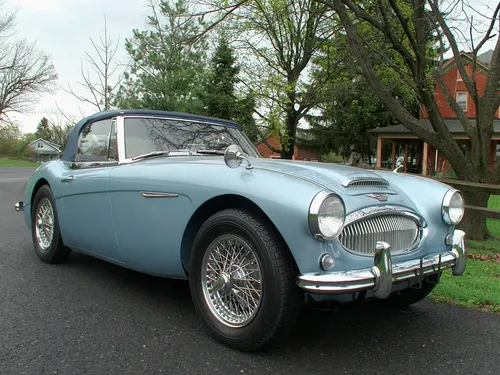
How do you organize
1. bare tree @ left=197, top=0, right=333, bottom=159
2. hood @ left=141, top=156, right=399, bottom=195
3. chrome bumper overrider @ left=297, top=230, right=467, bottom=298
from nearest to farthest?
chrome bumper overrider @ left=297, top=230, right=467, bottom=298
hood @ left=141, top=156, right=399, bottom=195
bare tree @ left=197, top=0, right=333, bottom=159

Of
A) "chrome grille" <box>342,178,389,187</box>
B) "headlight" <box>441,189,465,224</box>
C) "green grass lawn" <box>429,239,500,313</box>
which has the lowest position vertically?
"green grass lawn" <box>429,239,500,313</box>

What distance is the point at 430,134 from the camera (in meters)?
7.69

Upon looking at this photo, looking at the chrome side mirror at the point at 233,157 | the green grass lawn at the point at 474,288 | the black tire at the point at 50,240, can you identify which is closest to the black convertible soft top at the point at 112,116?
the black tire at the point at 50,240

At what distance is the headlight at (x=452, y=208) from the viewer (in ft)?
10.0

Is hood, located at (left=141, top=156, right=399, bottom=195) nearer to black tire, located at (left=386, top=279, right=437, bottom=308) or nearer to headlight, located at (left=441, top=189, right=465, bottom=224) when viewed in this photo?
headlight, located at (left=441, top=189, right=465, bottom=224)

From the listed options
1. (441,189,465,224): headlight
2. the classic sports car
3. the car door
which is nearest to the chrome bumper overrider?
the classic sports car

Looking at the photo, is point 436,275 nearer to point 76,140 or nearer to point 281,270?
point 281,270

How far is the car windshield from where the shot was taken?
3814 millimetres

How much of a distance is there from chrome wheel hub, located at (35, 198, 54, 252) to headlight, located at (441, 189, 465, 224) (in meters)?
3.73

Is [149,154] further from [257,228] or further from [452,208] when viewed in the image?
[452,208]

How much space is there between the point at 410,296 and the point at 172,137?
2.41 metres

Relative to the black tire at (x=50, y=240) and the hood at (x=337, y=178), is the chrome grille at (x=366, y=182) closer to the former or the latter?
the hood at (x=337, y=178)

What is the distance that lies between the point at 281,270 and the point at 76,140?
3208 millimetres

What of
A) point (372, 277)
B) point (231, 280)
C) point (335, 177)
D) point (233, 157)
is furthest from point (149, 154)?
point (372, 277)
